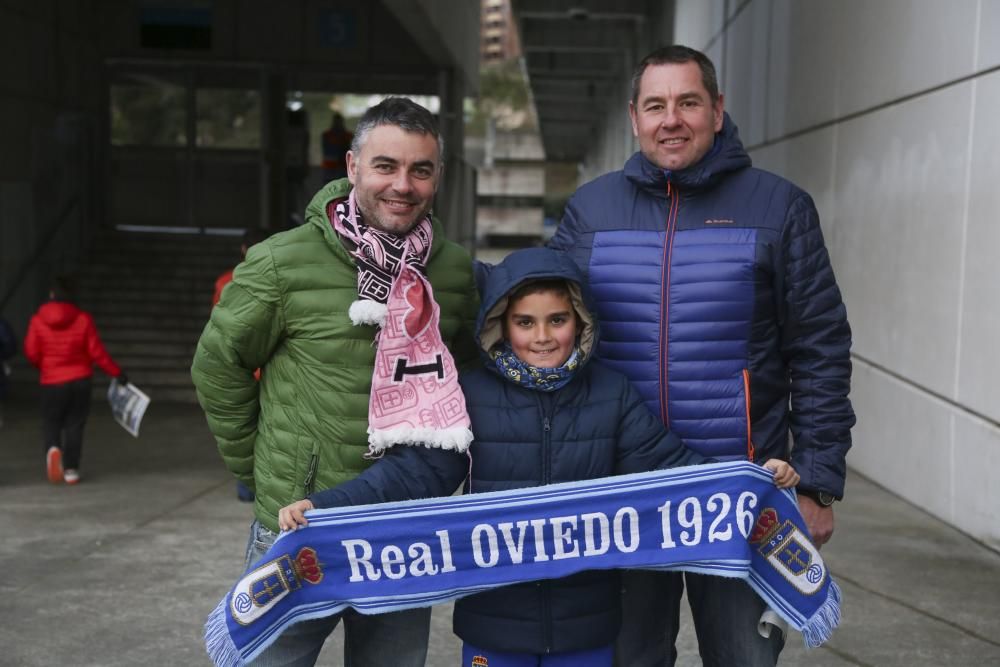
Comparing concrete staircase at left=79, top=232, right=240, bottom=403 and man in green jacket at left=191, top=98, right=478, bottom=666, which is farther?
concrete staircase at left=79, top=232, right=240, bottom=403

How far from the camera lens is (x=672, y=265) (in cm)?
317

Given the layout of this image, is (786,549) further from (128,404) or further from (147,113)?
(147,113)

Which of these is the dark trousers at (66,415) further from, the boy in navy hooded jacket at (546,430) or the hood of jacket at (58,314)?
the boy in navy hooded jacket at (546,430)

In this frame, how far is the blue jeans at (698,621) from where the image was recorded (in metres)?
3.23

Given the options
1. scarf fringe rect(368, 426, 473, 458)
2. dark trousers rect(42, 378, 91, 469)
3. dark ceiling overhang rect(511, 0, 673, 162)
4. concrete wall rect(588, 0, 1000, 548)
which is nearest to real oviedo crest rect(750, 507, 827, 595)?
scarf fringe rect(368, 426, 473, 458)

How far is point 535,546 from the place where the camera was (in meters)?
3.13

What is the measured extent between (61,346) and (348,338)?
648 centimetres

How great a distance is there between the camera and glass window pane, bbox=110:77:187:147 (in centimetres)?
1866

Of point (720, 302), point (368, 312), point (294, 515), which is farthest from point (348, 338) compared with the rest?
point (720, 302)

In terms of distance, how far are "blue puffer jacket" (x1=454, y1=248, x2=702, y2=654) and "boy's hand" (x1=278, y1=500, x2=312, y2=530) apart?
1.44 ft

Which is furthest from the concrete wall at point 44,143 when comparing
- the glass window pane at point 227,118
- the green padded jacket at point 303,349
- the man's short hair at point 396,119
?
the man's short hair at point 396,119

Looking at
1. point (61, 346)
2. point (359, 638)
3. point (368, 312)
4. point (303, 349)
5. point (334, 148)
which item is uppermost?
point (334, 148)

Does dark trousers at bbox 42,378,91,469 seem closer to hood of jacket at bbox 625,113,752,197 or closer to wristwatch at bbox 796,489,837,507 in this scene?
hood of jacket at bbox 625,113,752,197

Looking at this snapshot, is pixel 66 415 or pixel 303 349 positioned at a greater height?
pixel 303 349
